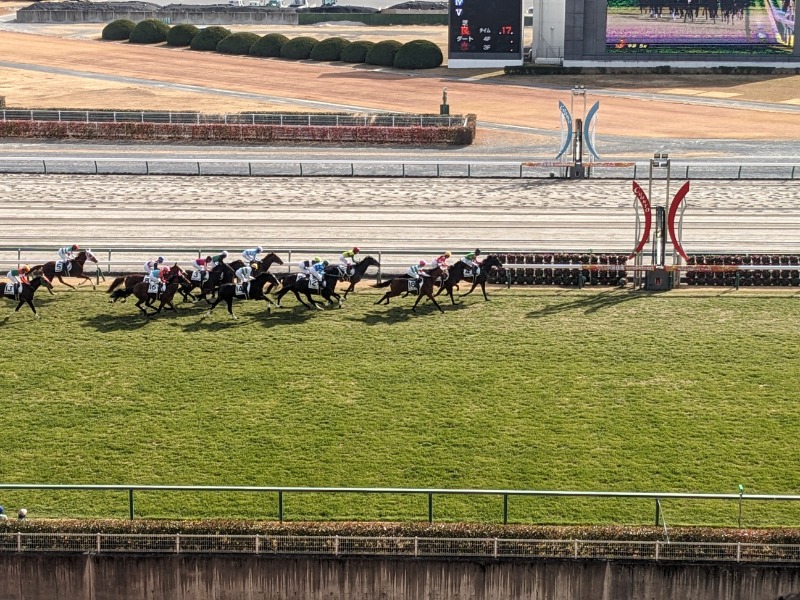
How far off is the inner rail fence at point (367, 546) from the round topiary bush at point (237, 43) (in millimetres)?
57030

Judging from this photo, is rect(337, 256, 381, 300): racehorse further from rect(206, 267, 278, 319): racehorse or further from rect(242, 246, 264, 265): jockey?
rect(242, 246, 264, 265): jockey

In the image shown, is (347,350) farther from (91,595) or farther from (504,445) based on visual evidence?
(91,595)

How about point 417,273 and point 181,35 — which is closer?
point 417,273

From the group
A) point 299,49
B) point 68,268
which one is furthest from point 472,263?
point 299,49

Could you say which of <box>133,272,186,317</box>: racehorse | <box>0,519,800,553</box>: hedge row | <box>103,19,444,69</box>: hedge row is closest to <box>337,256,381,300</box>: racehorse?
<box>133,272,186,317</box>: racehorse

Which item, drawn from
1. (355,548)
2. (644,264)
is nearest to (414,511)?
(355,548)

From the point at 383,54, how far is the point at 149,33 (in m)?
16.6

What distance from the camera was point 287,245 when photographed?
32.2 meters

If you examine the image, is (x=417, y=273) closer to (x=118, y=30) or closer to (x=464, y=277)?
(x=464, y=277)

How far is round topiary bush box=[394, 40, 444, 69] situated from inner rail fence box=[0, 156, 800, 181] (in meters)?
23.7

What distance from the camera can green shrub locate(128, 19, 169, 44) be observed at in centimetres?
7525

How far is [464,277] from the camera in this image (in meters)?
26.5

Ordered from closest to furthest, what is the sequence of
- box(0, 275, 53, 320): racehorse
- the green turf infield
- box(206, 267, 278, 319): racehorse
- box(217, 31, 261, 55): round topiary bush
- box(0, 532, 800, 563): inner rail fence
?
box(0, 532, 800, 563): inner rail fence < the green turf infield < box(206, 267, 278, 319): racehorse < box(0, 275, 53, 320): racehorse < box(217, 31, 261, 55): round topiary bush

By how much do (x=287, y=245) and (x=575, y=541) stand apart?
681 inches
